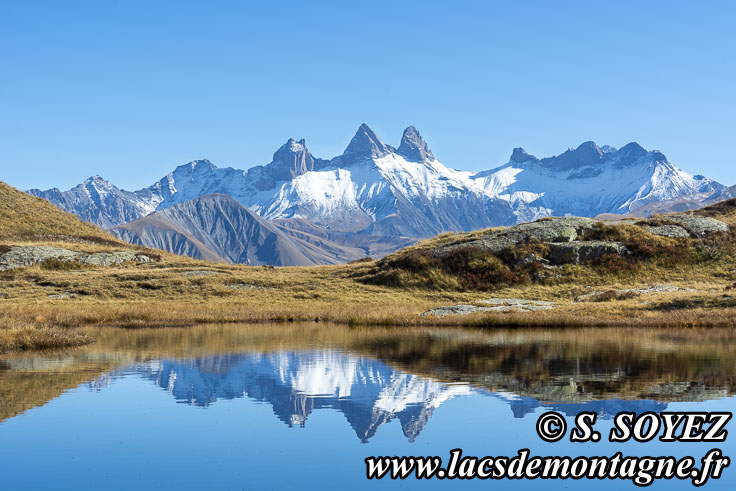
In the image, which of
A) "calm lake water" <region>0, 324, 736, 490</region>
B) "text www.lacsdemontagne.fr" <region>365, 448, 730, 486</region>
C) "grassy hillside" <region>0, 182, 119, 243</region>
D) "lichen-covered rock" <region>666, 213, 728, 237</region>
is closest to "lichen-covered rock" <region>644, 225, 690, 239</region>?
"lichen-covered rock" <region>666, 213, 728, 237</region>

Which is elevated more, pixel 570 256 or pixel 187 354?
pixel 570 256

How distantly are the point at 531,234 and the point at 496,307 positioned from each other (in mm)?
30844

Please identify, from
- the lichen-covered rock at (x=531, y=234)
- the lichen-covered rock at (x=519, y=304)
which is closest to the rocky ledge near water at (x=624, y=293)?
the lichen-covered rock at (x=519, y=304)

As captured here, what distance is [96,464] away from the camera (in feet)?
57.5

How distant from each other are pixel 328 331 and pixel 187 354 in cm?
1485

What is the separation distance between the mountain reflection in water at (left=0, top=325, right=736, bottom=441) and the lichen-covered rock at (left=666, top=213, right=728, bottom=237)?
5219 cm

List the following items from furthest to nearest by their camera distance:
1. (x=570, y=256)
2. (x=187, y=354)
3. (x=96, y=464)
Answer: (x=570, y=256)
(x=187, y=354)
(x=96, y=464)

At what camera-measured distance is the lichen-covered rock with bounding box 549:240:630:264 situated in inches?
3450

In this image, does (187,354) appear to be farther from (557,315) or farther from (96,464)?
(557,315)

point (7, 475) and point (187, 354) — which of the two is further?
point (187, 354)

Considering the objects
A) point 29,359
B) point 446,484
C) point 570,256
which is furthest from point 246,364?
point 570,256

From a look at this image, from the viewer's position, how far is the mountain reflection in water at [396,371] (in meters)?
24.1

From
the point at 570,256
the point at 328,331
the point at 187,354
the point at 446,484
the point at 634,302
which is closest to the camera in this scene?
the point at 446,484

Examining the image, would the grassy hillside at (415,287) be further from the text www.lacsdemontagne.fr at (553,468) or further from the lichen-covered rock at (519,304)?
the text www.lacsdemontagne.fr at (553,468)
